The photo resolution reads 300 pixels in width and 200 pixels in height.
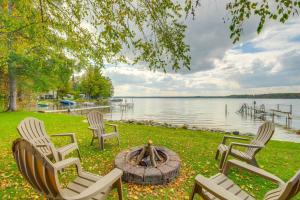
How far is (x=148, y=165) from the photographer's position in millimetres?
4043

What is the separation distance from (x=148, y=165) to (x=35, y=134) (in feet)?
8.90

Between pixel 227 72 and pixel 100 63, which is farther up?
pixel 227 72

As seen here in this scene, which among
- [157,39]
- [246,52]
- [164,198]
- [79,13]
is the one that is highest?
[246,52]

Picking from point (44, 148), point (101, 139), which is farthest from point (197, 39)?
point (44, 148)

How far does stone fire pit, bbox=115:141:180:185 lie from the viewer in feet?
11.8

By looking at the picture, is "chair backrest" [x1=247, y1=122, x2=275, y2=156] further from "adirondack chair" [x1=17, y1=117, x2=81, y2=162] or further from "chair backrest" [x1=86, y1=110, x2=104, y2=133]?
"chair backrest" [x1=86, y1=110, x2=104, y2=133]

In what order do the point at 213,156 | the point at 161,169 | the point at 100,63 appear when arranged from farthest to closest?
1. the point at 100,63
2. the point at 213,156
3. the point at 161,169

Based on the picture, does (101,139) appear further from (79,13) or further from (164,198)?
(79,13)

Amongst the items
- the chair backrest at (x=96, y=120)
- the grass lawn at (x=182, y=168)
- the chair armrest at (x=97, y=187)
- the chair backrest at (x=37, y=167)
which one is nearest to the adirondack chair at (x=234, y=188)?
the grass lawn at (x=182, y=168)

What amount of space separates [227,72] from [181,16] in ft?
57.4

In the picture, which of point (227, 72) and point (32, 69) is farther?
point (227, 72)

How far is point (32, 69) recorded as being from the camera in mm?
16109

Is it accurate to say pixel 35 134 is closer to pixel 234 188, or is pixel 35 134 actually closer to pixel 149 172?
pixel 149 172

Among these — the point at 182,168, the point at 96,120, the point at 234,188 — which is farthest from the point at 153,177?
the point at 96,120
